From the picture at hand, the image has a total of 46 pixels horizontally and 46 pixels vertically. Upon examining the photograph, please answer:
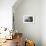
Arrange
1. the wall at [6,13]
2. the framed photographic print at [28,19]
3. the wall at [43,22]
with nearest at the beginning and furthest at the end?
the wall at [6,13] → the wall at [43,22] → the framed photographic print at [28,19]

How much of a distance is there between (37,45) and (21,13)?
1.51 meters

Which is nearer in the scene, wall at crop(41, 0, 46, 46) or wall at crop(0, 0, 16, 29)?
wall at crop(0, 0, 16, 29)

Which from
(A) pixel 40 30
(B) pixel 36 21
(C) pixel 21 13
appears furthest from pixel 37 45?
(C) pixel 21 13

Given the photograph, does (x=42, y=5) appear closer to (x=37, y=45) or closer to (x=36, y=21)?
(x=36, y=21)

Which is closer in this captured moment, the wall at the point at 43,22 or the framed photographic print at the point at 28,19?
the wall at the point at 43,22

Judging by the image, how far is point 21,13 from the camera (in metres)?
4.84

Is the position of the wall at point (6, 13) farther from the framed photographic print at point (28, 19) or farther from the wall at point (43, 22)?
the wall at point (43, 22)

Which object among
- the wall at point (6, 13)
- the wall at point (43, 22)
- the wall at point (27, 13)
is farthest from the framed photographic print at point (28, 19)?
the wall at point (6, 13)

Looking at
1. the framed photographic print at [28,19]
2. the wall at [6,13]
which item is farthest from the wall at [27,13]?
the wall at [6,13]

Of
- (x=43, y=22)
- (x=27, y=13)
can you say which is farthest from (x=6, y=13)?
(x=43, y=22)

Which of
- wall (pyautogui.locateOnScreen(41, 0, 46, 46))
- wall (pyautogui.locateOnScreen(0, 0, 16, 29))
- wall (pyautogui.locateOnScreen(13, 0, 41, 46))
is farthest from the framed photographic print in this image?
wall (pyautogui.locateOnScreen(0, 0, 16, 29))

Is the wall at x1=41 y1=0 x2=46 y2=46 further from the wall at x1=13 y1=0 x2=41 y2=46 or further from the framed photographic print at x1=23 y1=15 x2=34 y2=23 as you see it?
the framed photographic print at x1=23 y1=15 x2=34 y2=23

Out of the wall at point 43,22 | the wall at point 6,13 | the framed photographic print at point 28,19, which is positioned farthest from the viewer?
the framed photographic print at point 28,19

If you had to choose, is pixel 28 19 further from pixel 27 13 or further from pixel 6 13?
pixel 6 13
